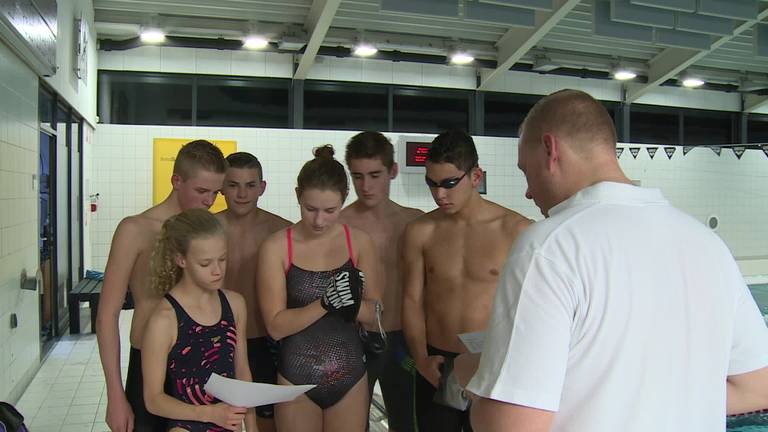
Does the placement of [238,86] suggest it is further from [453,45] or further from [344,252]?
[344,252]

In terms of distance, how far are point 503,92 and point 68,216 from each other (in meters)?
7.01

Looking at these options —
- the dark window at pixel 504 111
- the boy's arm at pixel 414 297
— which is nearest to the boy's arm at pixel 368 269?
the boy's arm at pixel 414 297

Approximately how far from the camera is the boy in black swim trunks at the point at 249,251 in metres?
2.41

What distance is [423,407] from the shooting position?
230cm

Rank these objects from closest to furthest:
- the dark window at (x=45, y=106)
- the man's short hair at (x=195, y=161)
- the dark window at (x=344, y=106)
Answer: the man's short hair at (x=195, y=161) → the dark window at (x=45, y=106) → the dark window at (x=344, y=106)

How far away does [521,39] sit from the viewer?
838cm

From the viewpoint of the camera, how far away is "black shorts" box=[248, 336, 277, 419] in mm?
2408

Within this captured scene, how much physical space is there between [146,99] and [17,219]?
4.82 meters

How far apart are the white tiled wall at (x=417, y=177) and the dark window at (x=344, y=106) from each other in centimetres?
33

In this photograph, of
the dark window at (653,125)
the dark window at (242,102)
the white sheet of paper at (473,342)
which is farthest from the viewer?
the dark window at (653,125)

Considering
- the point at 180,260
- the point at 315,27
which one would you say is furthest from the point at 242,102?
the point at 180,260

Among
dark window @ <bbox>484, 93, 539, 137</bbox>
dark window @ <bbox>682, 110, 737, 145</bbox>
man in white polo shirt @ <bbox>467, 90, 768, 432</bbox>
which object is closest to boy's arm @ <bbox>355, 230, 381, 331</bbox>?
man in white polo shirt @ <bbox>467, 90, 768, 432</bbox>

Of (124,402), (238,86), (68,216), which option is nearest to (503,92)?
(238,86)

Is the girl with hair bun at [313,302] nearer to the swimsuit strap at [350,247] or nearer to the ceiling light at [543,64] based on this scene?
the swimsuit strap at [350,247]
